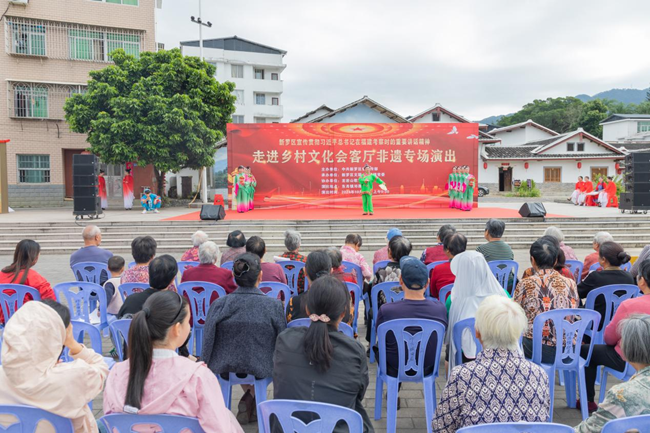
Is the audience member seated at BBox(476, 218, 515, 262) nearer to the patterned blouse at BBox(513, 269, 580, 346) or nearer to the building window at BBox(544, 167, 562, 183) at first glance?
the patterned blouse at BBox(513, 269, 580, 346)

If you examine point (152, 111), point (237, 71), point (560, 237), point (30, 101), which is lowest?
point (560, 237)

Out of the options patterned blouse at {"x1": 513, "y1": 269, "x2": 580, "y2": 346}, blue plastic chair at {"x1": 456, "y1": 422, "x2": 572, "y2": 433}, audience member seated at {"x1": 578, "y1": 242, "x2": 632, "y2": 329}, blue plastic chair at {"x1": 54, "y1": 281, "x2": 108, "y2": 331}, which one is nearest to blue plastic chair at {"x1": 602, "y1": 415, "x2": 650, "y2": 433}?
blue plastic chair at {"x1": 456, "y1": 422, "x2": 572, "y2": 433}

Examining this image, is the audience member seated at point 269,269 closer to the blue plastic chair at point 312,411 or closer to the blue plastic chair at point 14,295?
the blue plastic chair at point 14,295

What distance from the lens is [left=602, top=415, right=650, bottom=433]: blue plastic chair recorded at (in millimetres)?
1598

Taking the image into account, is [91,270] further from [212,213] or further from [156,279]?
[212,213]

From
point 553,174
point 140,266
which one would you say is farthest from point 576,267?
point 553,174

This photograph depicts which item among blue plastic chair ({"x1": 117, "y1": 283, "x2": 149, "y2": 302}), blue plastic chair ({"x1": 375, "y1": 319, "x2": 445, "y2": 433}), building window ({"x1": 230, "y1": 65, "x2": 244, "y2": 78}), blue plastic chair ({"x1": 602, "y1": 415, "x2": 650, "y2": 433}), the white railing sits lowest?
blue plastic chair ({"x1": 375, "y1": 319, "x2": 445, "y2": 433})

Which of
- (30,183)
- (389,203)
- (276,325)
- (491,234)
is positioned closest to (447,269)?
(491,234)

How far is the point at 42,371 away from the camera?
1.79 metres

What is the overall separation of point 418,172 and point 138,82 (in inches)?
401

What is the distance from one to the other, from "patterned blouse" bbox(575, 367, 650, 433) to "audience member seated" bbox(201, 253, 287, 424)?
5.19ft

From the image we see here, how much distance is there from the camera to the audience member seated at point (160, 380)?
1807 mm

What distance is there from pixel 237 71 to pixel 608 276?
1458 inches

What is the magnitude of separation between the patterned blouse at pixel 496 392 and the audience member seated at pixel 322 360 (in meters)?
0.42
